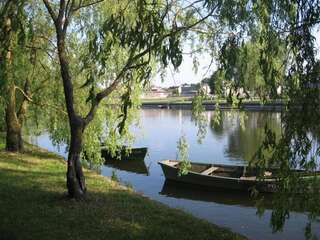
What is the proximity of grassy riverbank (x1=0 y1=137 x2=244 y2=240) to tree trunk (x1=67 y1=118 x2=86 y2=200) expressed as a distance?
0.31 meters

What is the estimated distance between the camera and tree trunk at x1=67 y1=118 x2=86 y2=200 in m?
9.34

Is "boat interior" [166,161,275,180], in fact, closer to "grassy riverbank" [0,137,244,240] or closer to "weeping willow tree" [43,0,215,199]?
"weeping willow tree" [43,0,215,199]

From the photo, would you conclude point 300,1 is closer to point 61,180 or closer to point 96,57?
point 96,57

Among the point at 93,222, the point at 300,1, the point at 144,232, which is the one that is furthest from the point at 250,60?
the point at 93,222

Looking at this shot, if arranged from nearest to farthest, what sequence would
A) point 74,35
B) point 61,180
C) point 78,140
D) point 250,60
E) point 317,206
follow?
point 317,206
point 250,60
point 78,140
point 61,180
point 74,35

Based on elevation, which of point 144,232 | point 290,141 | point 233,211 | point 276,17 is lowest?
point 233,211

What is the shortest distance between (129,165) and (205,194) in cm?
779

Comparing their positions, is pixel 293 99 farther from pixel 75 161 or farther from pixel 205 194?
pixel 205 194

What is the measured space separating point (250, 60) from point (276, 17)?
169cm

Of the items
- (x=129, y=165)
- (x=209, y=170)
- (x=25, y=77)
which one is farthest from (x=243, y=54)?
(x=129, y=165)

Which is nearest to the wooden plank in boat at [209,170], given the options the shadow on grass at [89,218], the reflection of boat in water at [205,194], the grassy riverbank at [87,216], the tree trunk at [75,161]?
the reflection of boat in water at [205,194]

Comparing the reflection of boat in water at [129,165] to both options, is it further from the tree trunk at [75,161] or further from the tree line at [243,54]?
the tree line at [243,54]

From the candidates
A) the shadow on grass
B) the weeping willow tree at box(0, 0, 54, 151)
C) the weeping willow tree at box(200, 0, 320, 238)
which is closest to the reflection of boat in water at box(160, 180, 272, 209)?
the shadow on grass

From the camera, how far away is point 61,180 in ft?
40.3
